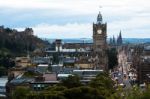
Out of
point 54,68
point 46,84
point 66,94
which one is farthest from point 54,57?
point 66,94

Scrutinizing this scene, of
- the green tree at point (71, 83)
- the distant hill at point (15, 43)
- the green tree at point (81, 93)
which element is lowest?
the green tree at point (81, 93)

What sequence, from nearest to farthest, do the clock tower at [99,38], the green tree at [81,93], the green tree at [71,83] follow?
the green tree at [81,93] < the green tree at [71,83] < the clock tower at [99,38]

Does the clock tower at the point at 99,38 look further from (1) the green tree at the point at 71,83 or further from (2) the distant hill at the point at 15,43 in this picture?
(1) the green tree at the point at 71,83

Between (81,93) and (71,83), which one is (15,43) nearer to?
(71,83)

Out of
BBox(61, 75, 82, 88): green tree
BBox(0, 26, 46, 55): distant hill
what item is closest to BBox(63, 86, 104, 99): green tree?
BBox(61, 75, 82, 88): green tree

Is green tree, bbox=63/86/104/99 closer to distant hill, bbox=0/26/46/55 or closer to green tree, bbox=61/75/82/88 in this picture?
green tree, bbox=61/75/82/88

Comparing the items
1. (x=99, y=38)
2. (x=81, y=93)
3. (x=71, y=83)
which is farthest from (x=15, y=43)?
(x=81, y=93)

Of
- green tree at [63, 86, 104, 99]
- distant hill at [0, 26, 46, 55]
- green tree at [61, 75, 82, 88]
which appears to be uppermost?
distant hill at [0, 26, 46, 55]

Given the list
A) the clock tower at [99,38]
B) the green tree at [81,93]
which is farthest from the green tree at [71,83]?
the clock tower at [99,38]

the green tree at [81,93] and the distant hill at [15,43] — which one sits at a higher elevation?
the distant hill at [15,43]

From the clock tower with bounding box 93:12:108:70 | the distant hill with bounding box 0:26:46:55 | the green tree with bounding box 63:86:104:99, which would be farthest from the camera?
the distant hill with bounding box 0:26:46:55

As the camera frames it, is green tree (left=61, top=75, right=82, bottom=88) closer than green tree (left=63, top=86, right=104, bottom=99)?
No

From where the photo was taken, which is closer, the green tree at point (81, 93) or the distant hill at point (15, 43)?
the green tree at point (81, 93)

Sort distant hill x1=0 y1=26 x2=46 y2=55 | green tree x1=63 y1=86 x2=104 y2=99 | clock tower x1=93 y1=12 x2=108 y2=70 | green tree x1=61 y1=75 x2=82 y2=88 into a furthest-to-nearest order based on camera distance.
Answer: distant hill x1=0 y1=26 x2=46 y2=55
clock tower x1=93 y1=12 x2=108 y2=70
green tree x1=61 y1=75 x2=82 y2=88
green tree x1=63 y1=86 x2=104 y2=99
